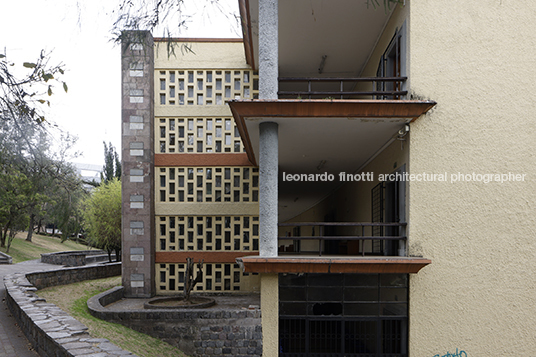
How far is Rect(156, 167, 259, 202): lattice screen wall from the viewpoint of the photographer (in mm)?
14820

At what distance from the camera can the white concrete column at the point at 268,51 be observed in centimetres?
834

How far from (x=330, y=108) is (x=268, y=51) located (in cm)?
169

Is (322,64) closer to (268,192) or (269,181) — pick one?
(269,181)

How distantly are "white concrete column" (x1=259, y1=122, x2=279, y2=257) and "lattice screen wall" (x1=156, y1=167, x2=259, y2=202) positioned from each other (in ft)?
21.0

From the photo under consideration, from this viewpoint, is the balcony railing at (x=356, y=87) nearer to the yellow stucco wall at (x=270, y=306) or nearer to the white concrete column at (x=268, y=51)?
the white concrete column at (x=268, y=51)

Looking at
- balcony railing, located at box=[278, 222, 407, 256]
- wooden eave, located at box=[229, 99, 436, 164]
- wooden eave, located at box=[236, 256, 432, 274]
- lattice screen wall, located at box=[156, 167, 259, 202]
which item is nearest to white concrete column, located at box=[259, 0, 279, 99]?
wooden eave, located at box=[229, 99, 436, 164]

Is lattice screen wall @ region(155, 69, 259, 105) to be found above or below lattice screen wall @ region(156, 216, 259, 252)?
above

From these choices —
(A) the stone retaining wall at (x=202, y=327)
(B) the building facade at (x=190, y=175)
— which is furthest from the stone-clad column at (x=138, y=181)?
(A) the stone retaining wall at (x=202, y=327)

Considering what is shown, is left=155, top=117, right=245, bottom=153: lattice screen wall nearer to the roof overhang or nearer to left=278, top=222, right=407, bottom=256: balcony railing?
the roof overhang

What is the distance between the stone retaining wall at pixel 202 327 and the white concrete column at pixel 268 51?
5265 millimetres

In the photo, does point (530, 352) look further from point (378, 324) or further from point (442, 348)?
point (378, 324)

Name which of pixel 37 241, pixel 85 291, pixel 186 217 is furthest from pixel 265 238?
pixel 37 241

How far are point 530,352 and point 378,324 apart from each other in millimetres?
2722

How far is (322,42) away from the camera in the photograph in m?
11.8
